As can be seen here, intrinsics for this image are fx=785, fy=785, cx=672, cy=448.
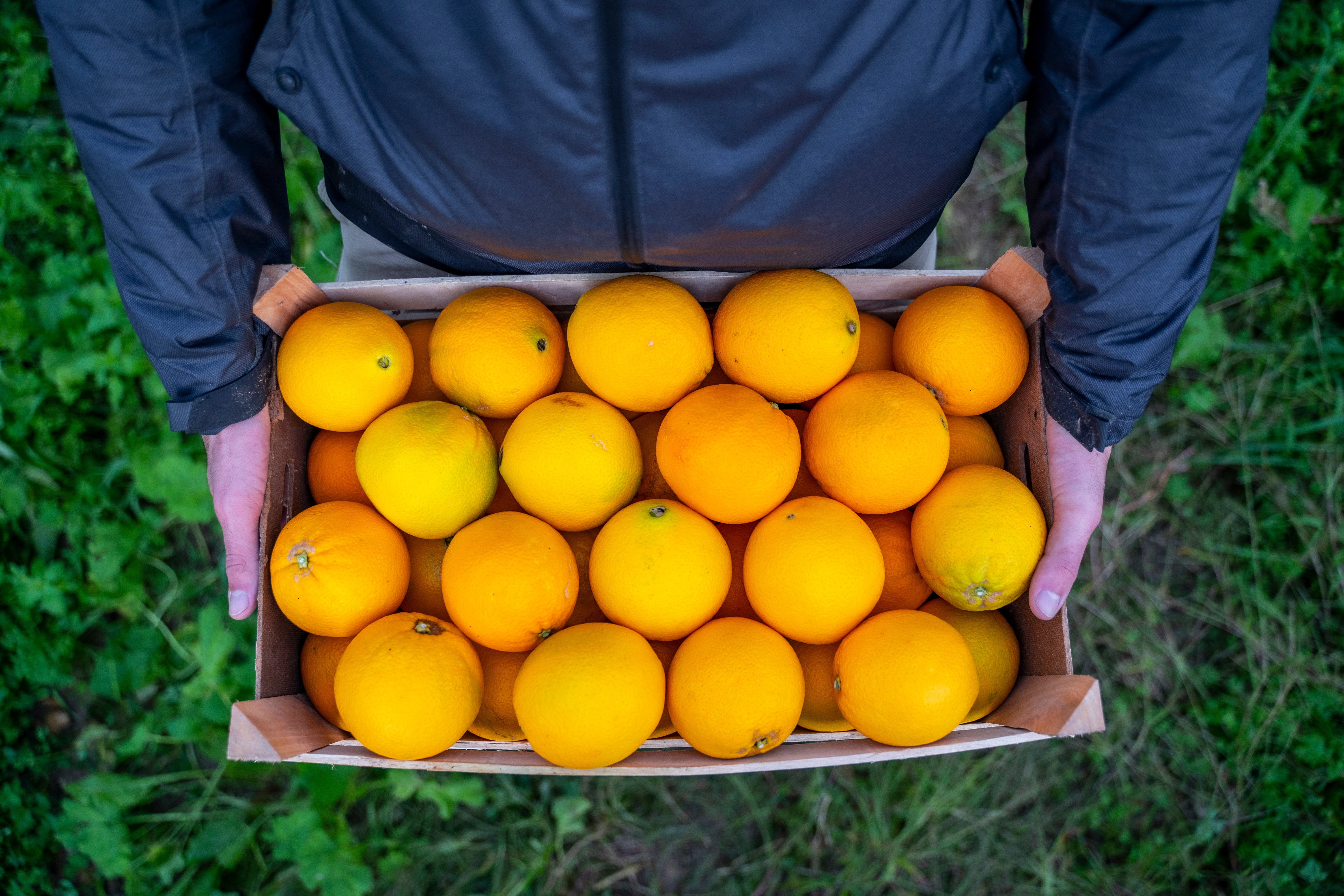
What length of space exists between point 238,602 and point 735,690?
108cm

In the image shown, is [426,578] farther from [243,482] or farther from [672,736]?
[672,736]

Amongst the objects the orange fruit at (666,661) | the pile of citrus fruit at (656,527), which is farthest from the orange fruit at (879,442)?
the orange fruit at (666,661)

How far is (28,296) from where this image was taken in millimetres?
2949

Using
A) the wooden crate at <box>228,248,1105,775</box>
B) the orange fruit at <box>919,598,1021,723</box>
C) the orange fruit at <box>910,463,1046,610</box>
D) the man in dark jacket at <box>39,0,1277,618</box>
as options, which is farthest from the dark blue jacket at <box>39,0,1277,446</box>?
the orange fruit at <box>919,598,1021,723</box>

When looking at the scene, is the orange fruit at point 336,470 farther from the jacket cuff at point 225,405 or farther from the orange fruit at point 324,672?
the orange fruit at point 324,672

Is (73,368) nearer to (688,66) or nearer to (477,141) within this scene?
(477,141)

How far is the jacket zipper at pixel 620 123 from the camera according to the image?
46.4 inches

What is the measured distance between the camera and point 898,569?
5.62 ft

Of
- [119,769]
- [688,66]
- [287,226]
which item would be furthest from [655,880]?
[688,66]

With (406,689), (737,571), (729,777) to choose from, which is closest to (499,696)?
(406,689)

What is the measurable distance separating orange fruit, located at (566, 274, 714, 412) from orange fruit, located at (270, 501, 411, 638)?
1.78ft

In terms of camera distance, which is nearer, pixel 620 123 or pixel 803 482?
pixel 620 123

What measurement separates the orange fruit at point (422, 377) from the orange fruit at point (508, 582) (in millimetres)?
370

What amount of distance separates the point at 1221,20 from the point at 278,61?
1.54 meters
